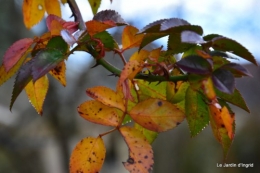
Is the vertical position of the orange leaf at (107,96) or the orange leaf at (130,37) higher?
the orange leaf at (130,37)

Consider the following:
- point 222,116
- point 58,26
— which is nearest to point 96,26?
point 58,26

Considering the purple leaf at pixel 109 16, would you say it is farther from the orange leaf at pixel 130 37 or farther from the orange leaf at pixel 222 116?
the orange leaf at pixel 222 116

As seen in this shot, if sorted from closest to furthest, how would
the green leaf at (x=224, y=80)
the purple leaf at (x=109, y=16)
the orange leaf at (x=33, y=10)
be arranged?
the green leaf at (x=224, y=80) → the purple leaf at (x=109, y=16) → the orange leaf at (x=33, y=10)

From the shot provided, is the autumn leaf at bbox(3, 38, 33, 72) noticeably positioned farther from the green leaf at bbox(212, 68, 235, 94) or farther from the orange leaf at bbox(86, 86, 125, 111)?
the green leaf at bbox(212, 68, 235, 94)

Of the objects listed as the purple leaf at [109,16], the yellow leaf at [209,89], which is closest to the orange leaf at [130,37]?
the purple leaf at [109,16]

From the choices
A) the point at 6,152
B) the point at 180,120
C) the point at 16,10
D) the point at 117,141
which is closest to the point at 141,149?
the point at 180,120

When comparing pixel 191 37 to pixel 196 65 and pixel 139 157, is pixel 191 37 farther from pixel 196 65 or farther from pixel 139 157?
pixel 139 157

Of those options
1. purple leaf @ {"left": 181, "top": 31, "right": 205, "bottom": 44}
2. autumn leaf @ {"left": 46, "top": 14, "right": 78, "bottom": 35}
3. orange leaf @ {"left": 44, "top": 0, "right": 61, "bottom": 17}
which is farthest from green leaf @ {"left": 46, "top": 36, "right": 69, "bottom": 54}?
orange leaf @ {"left": 44, "top": 0, "right": 61, "bottom": 17}
